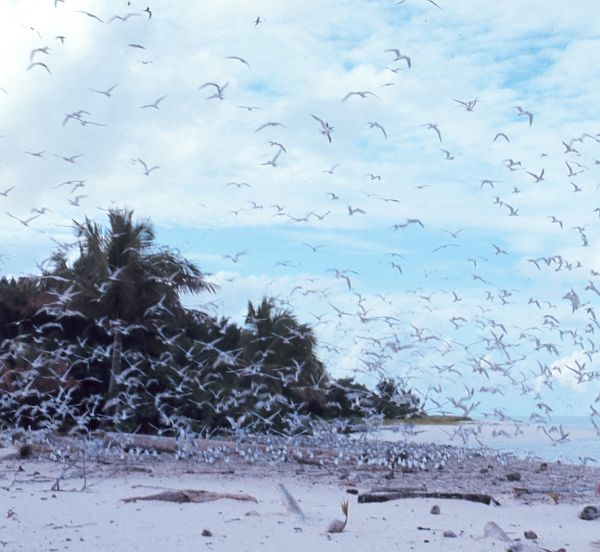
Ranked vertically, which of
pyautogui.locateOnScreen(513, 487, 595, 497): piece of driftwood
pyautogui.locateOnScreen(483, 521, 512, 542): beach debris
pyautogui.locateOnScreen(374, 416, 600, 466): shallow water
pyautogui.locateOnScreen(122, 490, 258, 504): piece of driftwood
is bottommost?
pyautogui.locateOnScreen(374, 416, 600, 466): shallow water

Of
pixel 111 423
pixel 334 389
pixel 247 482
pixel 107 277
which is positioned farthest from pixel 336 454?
pixel 334 389

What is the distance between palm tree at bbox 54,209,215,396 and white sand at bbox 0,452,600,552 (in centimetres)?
1287

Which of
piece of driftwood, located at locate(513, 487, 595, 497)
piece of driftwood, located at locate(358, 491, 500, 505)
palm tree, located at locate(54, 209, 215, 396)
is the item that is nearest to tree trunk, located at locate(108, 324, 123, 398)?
palm tree, located at locate(54, 209, 215, 396)

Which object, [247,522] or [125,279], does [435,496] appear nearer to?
[247,522]

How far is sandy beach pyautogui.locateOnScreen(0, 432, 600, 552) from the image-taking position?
7.46m

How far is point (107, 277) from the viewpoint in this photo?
24.7 m

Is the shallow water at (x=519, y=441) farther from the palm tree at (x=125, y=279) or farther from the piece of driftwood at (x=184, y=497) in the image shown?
the piece of driftwood at (x=184, y=497)

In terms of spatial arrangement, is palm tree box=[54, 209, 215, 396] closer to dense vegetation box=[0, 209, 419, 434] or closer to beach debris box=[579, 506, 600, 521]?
dense vegetation box=[0, 209, 419, 434]

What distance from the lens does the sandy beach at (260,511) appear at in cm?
746

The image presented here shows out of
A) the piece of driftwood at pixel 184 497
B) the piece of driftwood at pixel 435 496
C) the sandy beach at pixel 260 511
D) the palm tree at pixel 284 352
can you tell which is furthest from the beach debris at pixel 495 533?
the palm tree at pixel 284 352

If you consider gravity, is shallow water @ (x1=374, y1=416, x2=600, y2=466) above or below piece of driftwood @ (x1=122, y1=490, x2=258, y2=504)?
below

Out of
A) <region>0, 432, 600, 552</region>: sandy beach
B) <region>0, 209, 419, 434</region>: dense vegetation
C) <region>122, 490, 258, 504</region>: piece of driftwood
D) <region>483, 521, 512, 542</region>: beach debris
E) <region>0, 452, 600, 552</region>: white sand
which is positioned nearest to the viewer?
<region>0, 452, 600, 552</region>: white sand

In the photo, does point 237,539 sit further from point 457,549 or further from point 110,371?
point 110,371

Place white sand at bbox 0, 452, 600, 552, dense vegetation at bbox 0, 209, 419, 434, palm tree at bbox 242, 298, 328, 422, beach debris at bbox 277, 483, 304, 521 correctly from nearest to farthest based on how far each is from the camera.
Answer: white sand at bbox 0, 452, 600, 552, beach debris at bbox 277, 483, 304, 521, dense vegetation at bbox 0, 209, 419, 434, palm tree at bbox 242, 298, 328, 422
